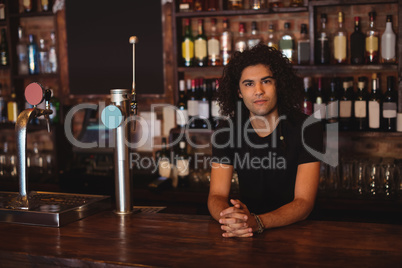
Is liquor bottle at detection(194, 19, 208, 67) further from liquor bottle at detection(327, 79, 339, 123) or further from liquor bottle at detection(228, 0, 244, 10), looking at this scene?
liquor bottle at detection(327, 79, 339, 123)

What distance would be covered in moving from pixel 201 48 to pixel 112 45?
78cm

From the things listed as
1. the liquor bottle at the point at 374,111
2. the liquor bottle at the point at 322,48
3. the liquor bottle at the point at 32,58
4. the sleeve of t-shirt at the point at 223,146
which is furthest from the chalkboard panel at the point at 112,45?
the liquor bottle at the point at 374,111

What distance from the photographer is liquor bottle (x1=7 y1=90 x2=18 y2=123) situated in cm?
353

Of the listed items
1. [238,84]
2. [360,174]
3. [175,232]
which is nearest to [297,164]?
[238,84]

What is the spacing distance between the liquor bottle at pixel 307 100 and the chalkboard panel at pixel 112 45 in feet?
3.44

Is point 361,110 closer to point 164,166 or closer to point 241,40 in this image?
point 241,40

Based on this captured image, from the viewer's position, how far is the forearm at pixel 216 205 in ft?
5.81

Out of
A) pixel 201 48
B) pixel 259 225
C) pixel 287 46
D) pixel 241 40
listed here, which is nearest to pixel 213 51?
pixel 201 48

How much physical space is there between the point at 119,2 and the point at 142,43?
1.18 ft

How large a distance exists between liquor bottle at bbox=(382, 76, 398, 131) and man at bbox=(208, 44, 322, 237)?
32.5 inches

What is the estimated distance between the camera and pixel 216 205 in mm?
1834

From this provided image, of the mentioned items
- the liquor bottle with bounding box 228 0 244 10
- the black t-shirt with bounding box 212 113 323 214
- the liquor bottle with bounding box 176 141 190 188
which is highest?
the liquor bottle with bounding box 228 0 244 10

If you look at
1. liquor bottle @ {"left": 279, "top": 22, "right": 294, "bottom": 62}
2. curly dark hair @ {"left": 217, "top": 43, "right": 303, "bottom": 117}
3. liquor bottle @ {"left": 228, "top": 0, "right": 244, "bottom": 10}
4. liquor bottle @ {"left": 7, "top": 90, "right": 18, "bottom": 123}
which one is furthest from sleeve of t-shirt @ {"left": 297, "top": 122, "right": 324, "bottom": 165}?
liquor bottle @ {"left": 7, "top": 90, "right": 18, "bottom": 123}

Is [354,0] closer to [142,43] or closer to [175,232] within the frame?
[142,43]
